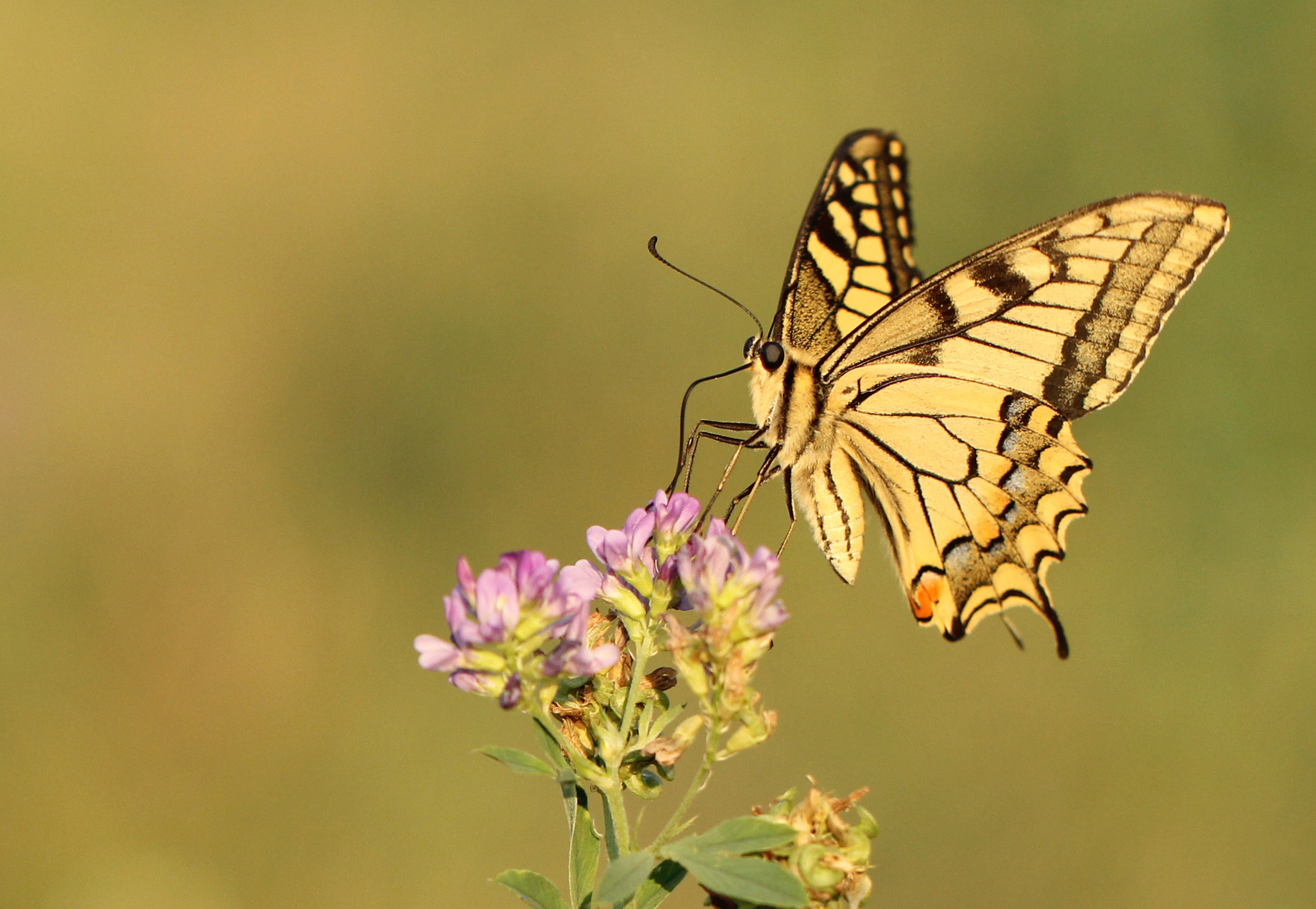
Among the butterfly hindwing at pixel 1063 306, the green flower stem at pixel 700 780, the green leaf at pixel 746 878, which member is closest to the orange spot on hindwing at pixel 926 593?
the butterfly hindwing at pixel 1063 306

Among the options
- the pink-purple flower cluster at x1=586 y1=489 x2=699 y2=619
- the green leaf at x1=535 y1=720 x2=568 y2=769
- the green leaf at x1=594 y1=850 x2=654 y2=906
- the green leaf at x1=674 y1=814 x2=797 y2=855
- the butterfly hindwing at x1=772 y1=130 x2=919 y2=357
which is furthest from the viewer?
the butterfly hindwing at x1=772 y1=130 x2=919 y2=357

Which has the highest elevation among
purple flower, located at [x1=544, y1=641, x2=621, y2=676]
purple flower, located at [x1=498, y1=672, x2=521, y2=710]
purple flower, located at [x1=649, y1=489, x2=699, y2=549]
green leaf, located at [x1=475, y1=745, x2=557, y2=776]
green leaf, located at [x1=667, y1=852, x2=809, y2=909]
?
A: purple flower, located at [x1=649, y1=489, x2=699, y2=549]

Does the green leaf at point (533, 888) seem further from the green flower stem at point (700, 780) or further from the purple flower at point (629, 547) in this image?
the purple flower at point (629, 547)

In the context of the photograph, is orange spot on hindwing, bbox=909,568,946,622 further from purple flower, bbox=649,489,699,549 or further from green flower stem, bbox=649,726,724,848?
green flower stem, bbox=649,726,724,848

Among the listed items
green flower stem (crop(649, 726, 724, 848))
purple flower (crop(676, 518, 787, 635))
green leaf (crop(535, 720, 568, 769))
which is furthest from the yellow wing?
green leaf (crop(535, 720, 568, 769))

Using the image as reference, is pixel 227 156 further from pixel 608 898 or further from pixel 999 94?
pixel 608 898

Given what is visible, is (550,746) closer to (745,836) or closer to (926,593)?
(745,836)
